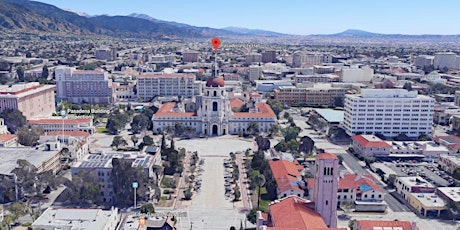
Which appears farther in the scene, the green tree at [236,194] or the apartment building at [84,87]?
the apartment building at [84,87]

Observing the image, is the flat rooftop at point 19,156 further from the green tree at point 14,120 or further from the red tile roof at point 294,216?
the red tile roof at point 294,216

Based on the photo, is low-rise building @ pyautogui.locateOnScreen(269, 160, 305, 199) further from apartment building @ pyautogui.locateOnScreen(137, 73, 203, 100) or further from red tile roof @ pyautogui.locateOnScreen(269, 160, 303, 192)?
apartment building @ pyautogui.locateOnScreen(137, 73, 203, 100)

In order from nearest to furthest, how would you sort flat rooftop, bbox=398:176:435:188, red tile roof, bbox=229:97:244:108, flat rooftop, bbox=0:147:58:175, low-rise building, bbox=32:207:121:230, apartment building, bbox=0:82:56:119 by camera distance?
low-rise building, bbox=32:207:121:230 → flat rooftop, bbox=398:176:435:188 → flat rooftop, bbox=0:147:58:175 → apartment building, bbox=0:82:56:119 → red tile roof, bbox=229:97:244:108

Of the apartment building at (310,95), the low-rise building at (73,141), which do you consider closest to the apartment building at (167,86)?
the apartment building at (310,95)

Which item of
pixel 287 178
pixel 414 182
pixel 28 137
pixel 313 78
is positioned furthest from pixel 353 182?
→ pixel 313 78

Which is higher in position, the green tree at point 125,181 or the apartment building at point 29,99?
the apartment building at point 29,99

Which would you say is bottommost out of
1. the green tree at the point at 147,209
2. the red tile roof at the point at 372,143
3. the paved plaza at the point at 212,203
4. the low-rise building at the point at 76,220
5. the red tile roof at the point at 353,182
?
the paved plaza at the point at 212,203

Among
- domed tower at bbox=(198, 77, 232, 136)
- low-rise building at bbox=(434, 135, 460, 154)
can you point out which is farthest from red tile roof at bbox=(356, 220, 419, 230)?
domed tower at bbox=(198, 77, 232, 136)

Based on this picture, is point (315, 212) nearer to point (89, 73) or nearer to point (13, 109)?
point (13, 109)
